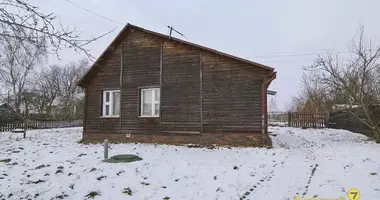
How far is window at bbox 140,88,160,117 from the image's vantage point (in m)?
12.1

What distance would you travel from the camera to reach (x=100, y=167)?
694 centimetres

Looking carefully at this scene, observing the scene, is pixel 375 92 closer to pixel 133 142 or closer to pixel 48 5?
pixel 133 142

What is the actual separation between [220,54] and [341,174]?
6564 millimetres

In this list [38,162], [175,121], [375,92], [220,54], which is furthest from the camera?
[375,92]

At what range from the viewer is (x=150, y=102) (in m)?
12.4

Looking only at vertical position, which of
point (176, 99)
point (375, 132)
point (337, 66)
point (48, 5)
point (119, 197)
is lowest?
point (119, 197)

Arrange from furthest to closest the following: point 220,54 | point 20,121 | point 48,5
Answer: point 20,121 → point 220,54 → point 48,5

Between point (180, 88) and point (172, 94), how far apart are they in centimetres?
48

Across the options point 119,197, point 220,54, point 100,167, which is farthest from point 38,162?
point 220,54

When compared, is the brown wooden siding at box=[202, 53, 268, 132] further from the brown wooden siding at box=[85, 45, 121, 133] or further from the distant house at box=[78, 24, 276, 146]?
the brown wooden siding at box=[85, 45, 121, 133]

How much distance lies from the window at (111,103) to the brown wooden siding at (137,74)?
0.64 meters

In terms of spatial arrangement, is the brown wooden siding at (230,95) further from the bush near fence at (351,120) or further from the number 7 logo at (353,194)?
the bush near fence at (351,120)

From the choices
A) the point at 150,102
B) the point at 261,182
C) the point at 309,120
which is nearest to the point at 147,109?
the point at 150,102

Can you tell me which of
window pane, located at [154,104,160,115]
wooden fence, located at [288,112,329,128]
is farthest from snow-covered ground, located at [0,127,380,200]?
wooden fence, located at [288,112,329,128]
